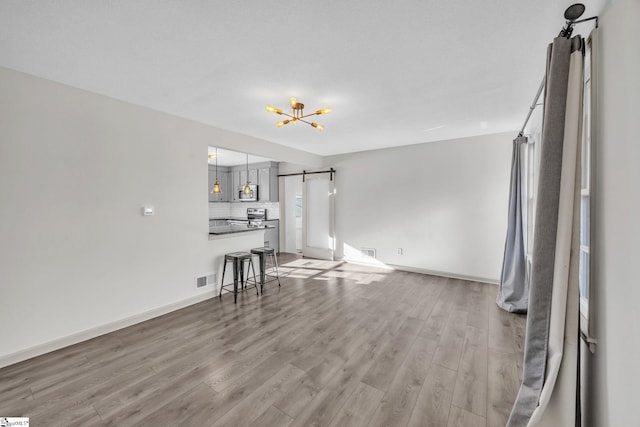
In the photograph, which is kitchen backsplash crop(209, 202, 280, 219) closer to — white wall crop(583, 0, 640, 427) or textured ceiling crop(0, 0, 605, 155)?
textured ceiling crop(0, 0, 605, 155)

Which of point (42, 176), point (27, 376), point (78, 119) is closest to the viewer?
point (27, 376)

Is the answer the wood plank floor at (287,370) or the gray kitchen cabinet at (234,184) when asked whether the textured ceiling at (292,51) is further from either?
the gray kitchen cabinet at (234,184)

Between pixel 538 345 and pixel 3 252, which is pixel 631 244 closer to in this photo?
pixel 538 345

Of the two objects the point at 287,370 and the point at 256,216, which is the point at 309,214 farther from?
the point at 287,370

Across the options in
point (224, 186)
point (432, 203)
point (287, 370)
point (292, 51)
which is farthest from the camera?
point (224, 186)

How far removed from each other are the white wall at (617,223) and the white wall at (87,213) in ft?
12.8

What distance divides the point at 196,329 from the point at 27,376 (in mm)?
1285

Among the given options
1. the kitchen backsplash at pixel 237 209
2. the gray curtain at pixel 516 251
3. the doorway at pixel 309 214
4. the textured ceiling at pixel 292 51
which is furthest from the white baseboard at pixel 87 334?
the gray curtain at pixel 516 251

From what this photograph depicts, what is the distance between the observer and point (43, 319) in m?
2.48

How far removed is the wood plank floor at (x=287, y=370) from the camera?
176cm

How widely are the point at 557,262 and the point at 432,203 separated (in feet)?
13.0

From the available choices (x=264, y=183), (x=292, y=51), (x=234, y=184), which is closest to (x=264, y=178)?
(x=264, y=183)

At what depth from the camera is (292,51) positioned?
2.04 meters

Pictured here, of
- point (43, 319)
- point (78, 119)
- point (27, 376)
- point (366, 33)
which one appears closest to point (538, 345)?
point (366, 33)
